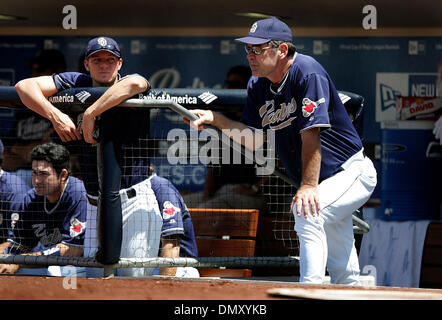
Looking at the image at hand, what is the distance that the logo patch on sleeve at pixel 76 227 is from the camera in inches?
184

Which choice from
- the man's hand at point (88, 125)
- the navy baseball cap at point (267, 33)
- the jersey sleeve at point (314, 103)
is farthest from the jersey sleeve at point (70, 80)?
the jersey sleeve at point (314, 103)

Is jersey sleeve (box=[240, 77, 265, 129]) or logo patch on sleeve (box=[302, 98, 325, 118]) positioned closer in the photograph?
logo patch on sleeve (box=[302, 98, 325, 118])

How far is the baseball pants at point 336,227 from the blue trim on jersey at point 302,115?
0.10m

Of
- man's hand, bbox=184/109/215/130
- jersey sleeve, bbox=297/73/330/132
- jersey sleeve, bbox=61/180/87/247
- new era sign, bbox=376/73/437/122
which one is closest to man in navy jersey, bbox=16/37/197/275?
jersey sleeve, bbox=61/180/87/247

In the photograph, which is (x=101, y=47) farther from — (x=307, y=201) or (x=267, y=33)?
(x=307, y=201)

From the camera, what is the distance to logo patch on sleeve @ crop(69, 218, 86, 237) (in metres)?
4.68

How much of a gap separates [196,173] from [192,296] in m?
3.07

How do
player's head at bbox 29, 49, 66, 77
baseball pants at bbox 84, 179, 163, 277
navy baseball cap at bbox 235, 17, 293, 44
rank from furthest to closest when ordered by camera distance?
player's head at bbox 29, 49, 66, 77 < baseball pants at bbox 84, 179, 163, 277 < navy baseball cap at bbox 235, 17, 293, 44

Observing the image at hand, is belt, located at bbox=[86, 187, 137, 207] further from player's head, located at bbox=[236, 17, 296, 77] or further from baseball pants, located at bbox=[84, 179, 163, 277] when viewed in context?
player's head, located at bbox=[236, 17, 296, 77]

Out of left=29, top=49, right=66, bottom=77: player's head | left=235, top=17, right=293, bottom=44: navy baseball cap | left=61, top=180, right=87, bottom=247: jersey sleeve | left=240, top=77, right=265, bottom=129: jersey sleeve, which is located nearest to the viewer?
left=235, top=17, right=293, bottom=44: navy baseball cap

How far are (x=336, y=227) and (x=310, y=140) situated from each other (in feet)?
1.87

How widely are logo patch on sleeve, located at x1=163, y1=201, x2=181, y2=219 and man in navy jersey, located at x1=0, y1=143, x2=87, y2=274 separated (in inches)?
20.8

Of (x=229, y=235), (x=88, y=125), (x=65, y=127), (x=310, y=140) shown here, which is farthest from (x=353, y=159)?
(x=65, y=127)

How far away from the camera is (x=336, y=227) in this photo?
4.14 meters
